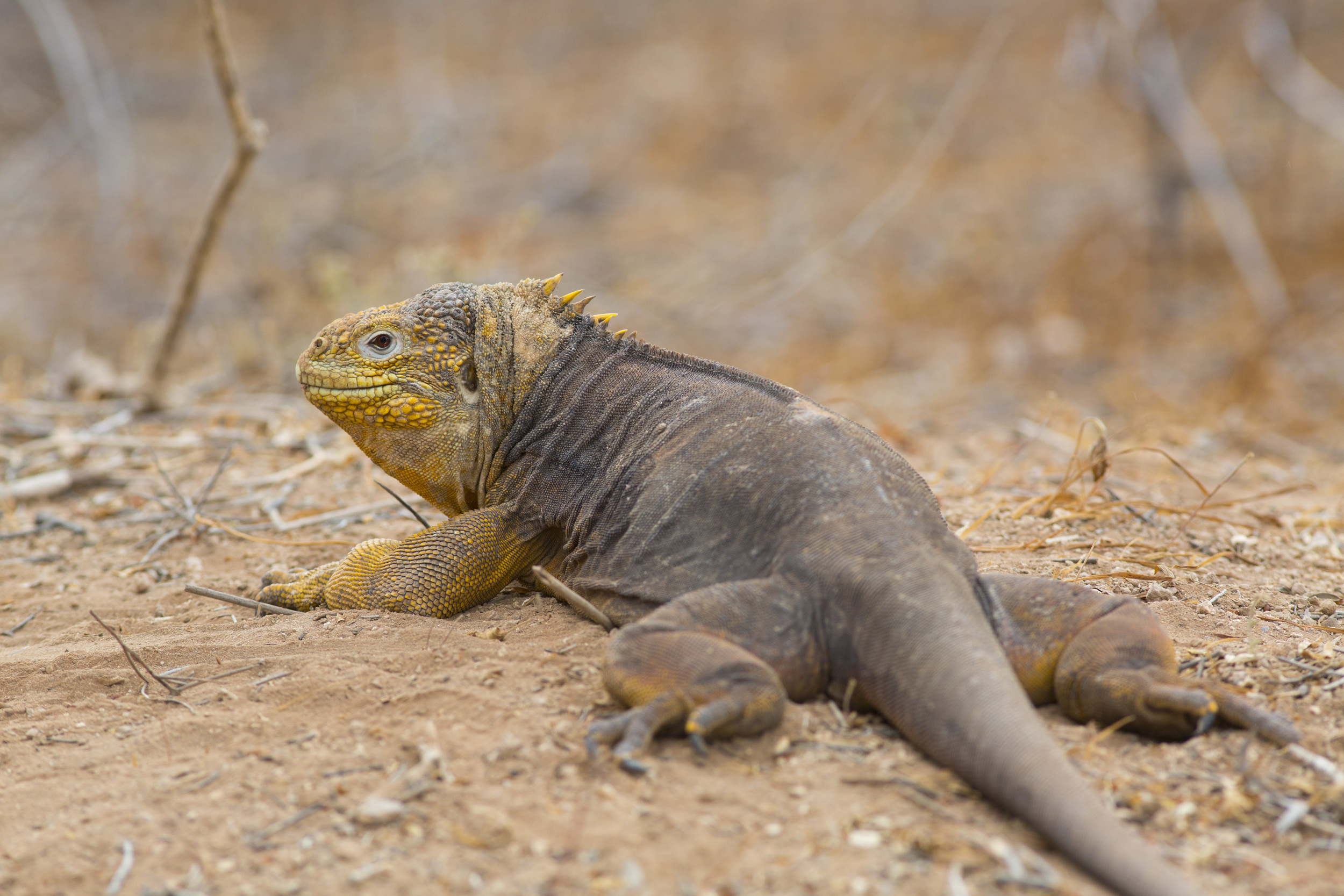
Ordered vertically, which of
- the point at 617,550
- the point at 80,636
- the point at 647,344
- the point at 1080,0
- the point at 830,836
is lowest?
the point at 80,636

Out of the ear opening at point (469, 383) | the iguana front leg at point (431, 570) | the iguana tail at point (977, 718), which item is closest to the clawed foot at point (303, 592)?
the iguana front leg at point (431, 570)

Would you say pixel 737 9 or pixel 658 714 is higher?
pixel 737 9

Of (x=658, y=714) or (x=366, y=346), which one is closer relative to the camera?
(x=658, y=714)

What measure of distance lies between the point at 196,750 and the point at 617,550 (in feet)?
5.09

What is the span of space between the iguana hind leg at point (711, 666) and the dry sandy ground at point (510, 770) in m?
0.10

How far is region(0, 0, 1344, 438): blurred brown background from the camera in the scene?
34.0 feet

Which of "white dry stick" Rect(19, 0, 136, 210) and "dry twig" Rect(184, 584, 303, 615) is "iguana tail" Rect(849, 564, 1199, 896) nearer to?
"dry twig" Rect(184, 584, 303, 615)

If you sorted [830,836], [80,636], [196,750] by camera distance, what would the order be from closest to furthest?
[830,836] < [196,750] < [80,636]

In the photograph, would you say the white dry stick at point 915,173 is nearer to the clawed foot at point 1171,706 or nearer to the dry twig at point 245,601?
the dry twig at point 245,601

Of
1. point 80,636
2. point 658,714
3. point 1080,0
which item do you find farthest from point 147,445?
point 1080,0

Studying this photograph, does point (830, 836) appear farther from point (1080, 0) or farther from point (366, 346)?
point (1080, 0)

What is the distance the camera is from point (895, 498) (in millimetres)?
3461

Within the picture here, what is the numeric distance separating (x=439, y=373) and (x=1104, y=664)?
2.75 metres

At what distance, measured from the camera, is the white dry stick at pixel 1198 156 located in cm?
1016
